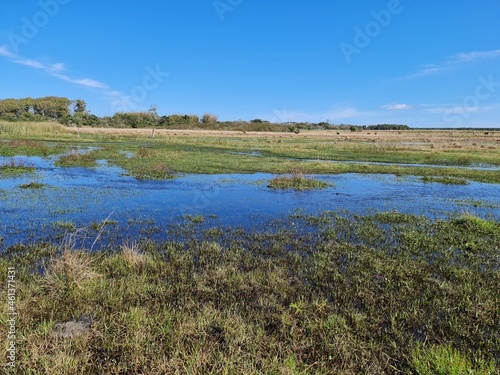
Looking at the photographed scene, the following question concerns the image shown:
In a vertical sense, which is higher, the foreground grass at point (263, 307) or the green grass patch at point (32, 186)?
the green grass patch at point (32, 186)

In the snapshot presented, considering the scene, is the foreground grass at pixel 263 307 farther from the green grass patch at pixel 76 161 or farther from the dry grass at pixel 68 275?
the green grass patch at pixel 76 161

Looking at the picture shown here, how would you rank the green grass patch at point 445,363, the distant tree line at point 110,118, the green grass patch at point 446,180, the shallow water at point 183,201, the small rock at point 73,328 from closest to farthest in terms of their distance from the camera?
1. the green grass patch at point 445,363
2. the small rock at point 73,328
3. the shallow water at point 183,201
4. the green grass patch at point 446,180
5. the distant tree line at point 110,118

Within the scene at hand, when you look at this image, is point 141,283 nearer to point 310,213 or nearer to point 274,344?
point 274,344

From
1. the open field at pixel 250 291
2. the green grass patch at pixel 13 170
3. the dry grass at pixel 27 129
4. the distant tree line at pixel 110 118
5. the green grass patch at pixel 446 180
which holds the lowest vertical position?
the open field at pixel 250 291

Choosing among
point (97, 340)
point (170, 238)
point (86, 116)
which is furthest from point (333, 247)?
point (86, 116)

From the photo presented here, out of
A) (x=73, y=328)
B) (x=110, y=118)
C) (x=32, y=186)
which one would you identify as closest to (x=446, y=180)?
(x=73, y=328)

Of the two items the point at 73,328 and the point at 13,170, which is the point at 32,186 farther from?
the point at 73,328

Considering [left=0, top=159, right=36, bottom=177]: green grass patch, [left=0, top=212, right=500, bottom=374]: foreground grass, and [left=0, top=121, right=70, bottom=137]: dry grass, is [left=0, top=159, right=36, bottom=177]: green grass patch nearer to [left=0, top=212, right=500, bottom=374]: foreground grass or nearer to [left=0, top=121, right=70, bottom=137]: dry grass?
[left=0, top=212, right=500, bottom=374]: foreground grass

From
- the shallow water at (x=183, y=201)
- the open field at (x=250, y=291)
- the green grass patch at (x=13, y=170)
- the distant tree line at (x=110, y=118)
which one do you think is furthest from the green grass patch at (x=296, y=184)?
the distant tree line at (x=110, y=118)

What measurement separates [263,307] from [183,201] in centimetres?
1128

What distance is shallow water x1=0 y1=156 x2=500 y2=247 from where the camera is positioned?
495 inches

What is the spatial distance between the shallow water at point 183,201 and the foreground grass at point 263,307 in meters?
2.65

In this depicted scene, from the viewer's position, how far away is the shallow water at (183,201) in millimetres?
12570

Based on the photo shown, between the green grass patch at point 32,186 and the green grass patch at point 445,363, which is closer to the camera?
the green grass patch at point 445,363
